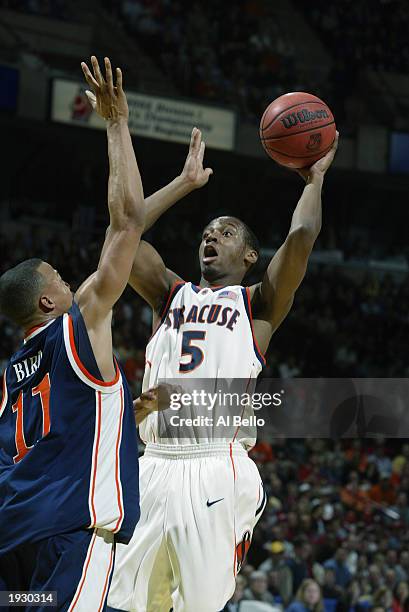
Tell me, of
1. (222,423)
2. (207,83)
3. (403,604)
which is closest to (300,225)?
(222,423)

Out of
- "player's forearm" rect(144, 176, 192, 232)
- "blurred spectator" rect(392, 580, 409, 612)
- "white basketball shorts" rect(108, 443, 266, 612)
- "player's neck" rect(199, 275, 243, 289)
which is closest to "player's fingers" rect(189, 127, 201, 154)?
"player's forearm" rect(144, 176, 192, 232)

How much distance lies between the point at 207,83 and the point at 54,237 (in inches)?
167

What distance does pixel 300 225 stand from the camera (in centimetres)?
441

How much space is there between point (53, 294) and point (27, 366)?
0.28 meters

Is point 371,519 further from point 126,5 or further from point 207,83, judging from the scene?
point 126,5

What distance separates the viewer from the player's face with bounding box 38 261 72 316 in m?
3.42

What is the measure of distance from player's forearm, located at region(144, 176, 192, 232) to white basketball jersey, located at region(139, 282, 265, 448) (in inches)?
16.9

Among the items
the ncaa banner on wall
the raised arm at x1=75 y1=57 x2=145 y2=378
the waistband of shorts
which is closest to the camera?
the raised arm at x1=75 y1=57 x2=145 y2=378

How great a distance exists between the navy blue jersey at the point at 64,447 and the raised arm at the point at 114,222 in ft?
0.23

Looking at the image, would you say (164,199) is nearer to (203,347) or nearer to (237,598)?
(203,347)

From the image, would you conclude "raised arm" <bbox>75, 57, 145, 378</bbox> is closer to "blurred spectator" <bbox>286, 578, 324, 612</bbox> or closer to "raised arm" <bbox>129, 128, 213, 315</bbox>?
"raised arm" <bbox>129, 128, 213, 315</bbox>

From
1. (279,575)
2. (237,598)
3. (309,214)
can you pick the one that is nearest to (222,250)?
(309,214)

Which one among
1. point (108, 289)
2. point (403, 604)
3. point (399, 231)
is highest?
point (399, 231)

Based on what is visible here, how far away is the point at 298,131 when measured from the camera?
4.64m
